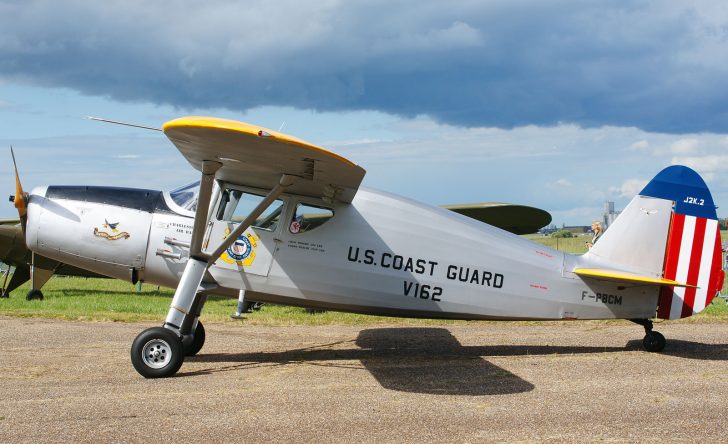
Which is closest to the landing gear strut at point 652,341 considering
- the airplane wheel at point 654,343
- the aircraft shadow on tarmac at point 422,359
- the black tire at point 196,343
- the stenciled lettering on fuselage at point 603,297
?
the airplane wheel at point 654,343

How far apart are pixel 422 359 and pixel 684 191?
438 centimetres

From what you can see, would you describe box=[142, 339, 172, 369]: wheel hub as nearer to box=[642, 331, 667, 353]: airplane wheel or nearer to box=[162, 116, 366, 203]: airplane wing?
box=[162, 116, 366, 203]: airplane wing

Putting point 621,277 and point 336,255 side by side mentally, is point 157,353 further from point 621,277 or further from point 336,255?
point 621,277

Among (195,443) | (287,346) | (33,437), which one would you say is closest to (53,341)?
(287,346)

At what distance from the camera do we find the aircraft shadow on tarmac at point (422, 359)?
23.5 feet

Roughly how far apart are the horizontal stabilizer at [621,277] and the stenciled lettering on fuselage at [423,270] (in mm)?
1159

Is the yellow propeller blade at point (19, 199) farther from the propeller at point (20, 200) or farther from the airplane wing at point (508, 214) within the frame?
the airplane wing at point (508, 214)

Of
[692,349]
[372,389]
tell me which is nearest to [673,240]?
[692,349]

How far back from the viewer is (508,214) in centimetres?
1728

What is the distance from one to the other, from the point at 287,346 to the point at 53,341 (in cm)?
356

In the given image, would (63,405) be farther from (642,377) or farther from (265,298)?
(642,377)

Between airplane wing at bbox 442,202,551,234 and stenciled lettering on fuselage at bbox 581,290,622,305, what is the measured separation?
23.4ft

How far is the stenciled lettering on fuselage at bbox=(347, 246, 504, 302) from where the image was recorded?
8398 mm

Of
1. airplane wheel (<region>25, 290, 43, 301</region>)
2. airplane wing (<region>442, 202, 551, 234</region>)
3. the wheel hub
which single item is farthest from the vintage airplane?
Result: airplane wheel (<region>25, 290, 43, 301</region>)
